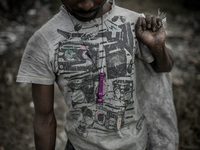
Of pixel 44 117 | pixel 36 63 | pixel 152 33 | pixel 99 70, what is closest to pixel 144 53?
pixel 152 33

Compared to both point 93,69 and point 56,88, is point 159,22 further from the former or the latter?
point 56,88

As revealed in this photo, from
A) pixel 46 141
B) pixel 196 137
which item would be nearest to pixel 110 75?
pixel 46 141

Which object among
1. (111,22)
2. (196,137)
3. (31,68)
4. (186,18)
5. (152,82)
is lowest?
(196,137)

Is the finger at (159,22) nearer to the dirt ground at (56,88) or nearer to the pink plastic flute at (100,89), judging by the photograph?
the pink plastic flute at (100,89)

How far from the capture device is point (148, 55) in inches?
51.0

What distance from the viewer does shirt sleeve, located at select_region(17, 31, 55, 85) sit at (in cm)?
112

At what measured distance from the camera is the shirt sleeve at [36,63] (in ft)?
3.68

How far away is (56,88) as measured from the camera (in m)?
3.62

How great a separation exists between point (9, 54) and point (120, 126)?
138 inches

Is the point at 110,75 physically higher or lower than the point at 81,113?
higher

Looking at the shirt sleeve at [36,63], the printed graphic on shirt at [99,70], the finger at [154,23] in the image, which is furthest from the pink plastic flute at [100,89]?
the finger at [154,23]

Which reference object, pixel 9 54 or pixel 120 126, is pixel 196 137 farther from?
pixel 9 54

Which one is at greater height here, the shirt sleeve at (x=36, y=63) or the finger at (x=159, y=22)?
the finger at (x=159, y=22)

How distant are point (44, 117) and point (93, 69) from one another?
1.51 ft
